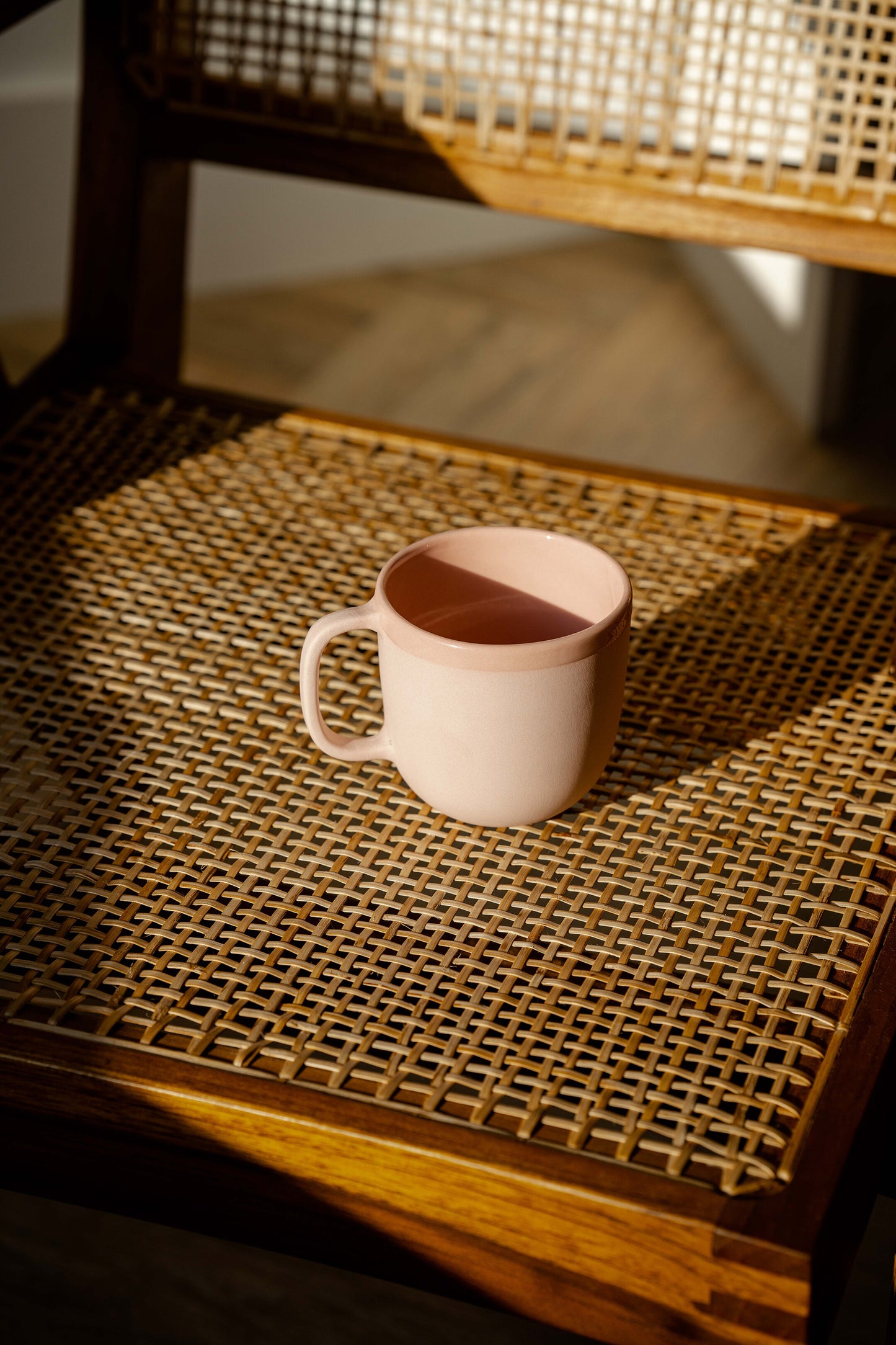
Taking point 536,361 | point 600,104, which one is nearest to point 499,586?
point 600,104

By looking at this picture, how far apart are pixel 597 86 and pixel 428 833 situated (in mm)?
361

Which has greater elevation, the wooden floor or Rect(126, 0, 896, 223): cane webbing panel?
Rect(126, 0, 896, 223): cane webbing panel

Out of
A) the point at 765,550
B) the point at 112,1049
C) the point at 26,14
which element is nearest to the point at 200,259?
the point at 26,14

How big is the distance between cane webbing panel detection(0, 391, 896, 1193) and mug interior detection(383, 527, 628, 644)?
51 mm

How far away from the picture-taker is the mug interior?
1.36 ft

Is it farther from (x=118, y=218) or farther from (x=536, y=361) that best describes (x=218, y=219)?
(x=118, y=218)

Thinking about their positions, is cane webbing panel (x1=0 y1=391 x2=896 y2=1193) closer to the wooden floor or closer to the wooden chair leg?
the wooden chair leg

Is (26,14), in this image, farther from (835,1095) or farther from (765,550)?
(835,1095)

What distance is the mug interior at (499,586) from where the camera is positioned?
413mm

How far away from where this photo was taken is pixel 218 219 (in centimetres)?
169

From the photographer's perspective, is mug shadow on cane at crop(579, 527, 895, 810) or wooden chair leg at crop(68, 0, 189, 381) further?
wooden chair leg at crop(68, 0, 189, 381)

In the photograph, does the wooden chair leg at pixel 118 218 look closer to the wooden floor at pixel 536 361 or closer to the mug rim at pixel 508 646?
the mug rim at pixel 508 646

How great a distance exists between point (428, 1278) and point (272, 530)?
0.29 meters

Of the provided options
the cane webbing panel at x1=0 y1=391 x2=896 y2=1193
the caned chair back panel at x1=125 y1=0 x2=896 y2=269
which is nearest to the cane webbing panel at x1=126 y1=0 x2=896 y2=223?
the caned chair back panel at x1=125 y1=0 x2=896 y2=269
